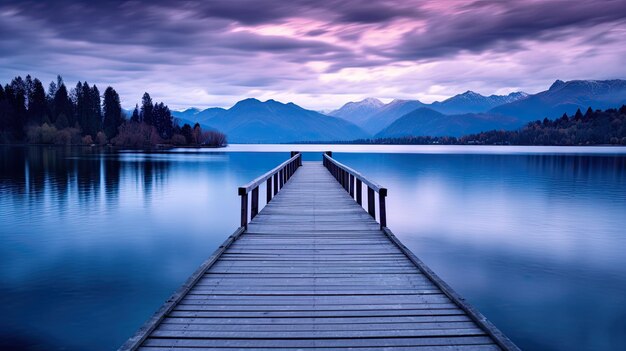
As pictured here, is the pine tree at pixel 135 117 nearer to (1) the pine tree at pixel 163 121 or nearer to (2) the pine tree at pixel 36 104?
(1) the pine tree at pixel 163 121

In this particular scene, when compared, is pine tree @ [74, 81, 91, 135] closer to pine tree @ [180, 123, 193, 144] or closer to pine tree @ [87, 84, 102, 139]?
pine tree @ [87, 84, 102, 139]

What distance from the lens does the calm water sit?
8.71m

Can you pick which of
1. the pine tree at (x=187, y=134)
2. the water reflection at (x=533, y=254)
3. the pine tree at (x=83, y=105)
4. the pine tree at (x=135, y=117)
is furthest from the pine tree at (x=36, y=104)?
the water reflection at (x=533, y=254)

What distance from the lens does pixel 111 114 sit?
134 m

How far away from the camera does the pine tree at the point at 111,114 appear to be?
134 metres

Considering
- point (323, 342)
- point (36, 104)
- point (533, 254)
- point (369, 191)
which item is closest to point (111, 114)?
point (36, 104)

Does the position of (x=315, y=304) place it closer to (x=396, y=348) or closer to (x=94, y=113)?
(x=396, y=348)

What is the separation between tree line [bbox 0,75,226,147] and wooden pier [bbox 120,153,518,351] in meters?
123

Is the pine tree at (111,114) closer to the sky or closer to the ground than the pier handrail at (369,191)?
closer to the sky

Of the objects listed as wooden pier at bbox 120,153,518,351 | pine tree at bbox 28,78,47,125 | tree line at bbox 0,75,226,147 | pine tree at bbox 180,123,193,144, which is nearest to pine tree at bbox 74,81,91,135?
tree line at bbox 0,75,226,147

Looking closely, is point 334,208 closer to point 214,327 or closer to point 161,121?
point 214,327

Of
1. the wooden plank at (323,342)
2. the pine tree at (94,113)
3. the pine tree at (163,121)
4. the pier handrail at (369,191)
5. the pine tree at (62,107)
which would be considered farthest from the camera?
the pine tree at (163,121)

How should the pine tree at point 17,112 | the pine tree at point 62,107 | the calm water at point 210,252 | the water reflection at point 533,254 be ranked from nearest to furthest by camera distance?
the calm water at point 210,252 < the water reflection at point 533,254 < the pine tree at point 17,112 < the pine tree at point 62,107

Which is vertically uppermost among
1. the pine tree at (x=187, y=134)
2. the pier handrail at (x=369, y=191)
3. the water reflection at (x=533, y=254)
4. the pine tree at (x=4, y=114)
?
the pine tree at (x=4, y=114)
